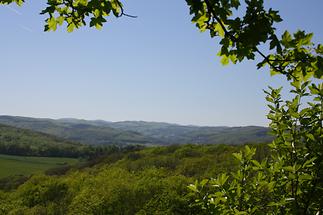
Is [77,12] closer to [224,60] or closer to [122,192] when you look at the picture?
[224,60]

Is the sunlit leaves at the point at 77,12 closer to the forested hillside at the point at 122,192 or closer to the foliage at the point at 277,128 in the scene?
the foliage at the point at 277,128

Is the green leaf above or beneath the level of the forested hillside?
above

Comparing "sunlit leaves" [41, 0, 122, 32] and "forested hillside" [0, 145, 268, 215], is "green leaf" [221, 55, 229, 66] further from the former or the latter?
"forested hillside" [0, 145, 268, 215]

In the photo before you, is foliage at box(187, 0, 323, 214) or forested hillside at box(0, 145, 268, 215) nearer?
foliage at box(187, 0, 323, 214)

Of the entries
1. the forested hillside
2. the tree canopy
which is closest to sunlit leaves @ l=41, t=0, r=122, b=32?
the tree canopy

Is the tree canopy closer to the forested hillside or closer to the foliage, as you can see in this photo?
the foliage

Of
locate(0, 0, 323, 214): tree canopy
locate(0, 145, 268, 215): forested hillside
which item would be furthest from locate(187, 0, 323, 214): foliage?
locate(0, 145, 268, 215): forested hillside

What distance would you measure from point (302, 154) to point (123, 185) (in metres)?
25.9

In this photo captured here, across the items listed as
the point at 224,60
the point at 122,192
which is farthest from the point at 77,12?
the point at 122,192

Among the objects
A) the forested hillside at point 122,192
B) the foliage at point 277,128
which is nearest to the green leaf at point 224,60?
the foliage at point 277,128

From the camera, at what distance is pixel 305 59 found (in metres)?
3.57

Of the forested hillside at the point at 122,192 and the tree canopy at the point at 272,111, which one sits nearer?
the tree canopy at the point at 272,111

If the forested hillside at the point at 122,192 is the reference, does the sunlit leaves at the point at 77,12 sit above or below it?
above

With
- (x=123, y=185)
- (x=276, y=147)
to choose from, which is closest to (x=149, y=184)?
(x=123, y=185)
